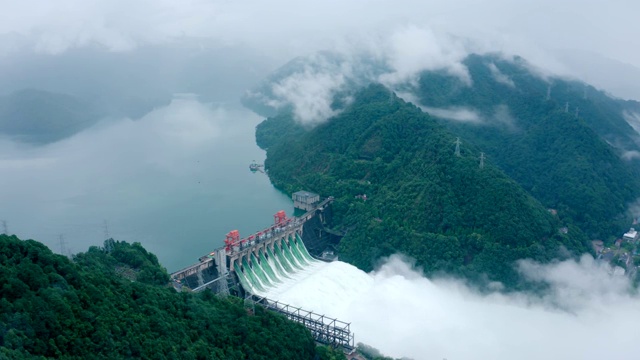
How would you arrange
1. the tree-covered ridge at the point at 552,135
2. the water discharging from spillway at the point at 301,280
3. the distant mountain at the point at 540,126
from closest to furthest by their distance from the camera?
the water discharging from spillway at the point at 301,280
the tree-covered ridge at the point at 552,135
the distant mountain at the point at 540,126

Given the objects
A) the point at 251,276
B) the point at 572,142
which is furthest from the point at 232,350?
the point at 572,142

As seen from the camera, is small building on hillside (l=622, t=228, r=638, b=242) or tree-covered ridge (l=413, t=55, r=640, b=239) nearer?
small building on hillside (l=622, t=228, r=638, b=242)

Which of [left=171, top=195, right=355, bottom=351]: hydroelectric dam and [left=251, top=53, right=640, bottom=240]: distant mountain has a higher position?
[left=251, top=53, right=640, bottom=240]: distant mountain

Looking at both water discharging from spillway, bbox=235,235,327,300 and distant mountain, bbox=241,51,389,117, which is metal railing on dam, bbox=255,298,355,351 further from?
distant mountain, bbox=241,51,389,117

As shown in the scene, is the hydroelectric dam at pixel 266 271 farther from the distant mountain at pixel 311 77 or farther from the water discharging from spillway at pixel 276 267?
the distant mountain at pixel 311 77

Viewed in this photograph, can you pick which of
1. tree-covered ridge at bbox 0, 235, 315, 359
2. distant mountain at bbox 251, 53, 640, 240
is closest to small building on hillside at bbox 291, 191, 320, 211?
distant mountain at bbox 251, 53, 640, 240

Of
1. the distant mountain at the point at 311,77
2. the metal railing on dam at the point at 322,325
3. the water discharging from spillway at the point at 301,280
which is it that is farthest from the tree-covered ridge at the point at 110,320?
the distant mountain at the point at 311,77

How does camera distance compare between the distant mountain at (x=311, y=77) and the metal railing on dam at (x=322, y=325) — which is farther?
the distant mountain at (x=311, y=77)
